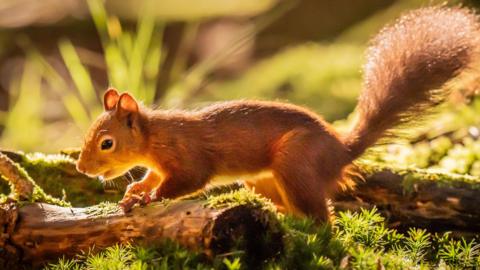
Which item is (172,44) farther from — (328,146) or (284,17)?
(328,146)

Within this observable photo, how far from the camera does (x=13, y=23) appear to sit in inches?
341

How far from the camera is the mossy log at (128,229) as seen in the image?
257 cm

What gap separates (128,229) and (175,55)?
5.52 m

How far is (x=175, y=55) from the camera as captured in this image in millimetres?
8125

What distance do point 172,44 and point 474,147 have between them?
4.49 m

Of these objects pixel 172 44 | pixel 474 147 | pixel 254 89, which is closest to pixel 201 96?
pixel 254 89

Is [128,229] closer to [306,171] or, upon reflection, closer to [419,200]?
[306,171]

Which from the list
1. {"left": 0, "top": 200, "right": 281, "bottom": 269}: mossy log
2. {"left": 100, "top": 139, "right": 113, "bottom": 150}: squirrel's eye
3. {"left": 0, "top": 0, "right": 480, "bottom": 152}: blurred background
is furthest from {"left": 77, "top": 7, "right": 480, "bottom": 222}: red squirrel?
{"left": 0, "top": 0, "right": 480, "bottom": 152}: blurred background

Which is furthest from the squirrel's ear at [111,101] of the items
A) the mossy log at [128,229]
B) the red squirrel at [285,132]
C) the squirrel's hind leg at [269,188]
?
the squirrel's hind leg at [269,188]

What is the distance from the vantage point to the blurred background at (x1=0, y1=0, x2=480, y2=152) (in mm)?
5707

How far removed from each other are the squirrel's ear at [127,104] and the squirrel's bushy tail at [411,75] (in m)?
0.93

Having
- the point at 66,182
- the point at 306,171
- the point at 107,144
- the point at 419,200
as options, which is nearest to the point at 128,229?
the point at 107,144

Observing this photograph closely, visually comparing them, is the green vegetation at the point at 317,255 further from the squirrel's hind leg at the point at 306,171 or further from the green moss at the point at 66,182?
the green moss at the point at 66,182

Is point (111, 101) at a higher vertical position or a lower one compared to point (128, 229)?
higher
